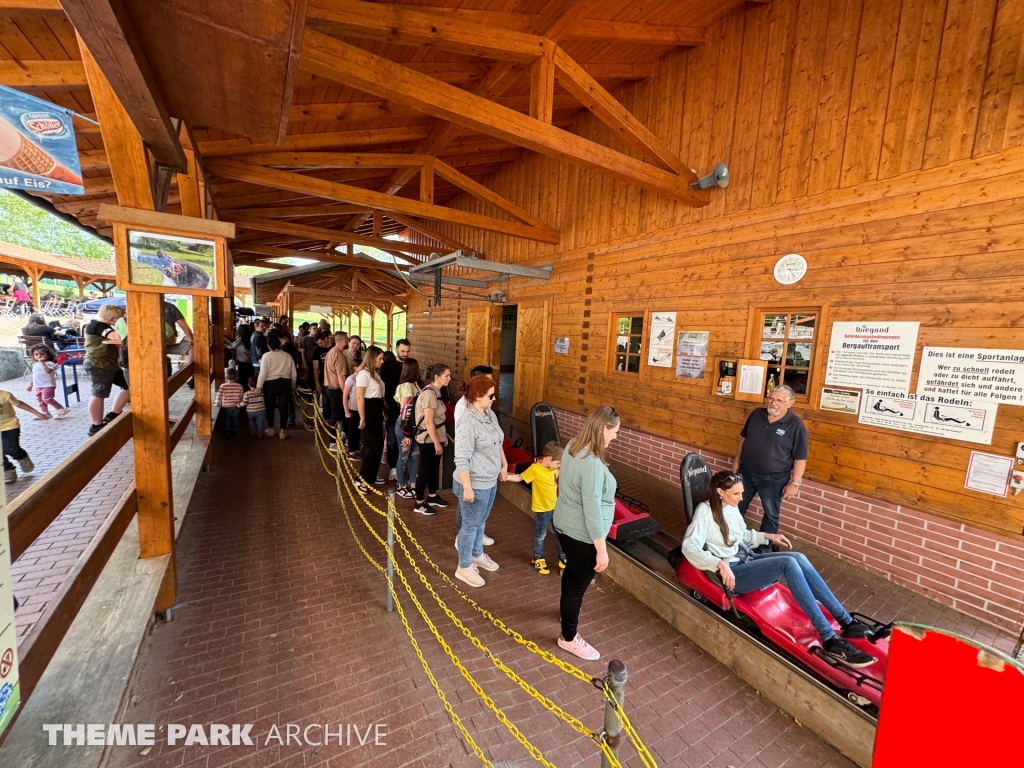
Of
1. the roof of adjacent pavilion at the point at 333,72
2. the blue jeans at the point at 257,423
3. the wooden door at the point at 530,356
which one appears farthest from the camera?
the wooden door at the point at 530,356

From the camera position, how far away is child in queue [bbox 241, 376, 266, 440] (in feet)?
24.5

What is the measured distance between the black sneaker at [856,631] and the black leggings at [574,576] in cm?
173

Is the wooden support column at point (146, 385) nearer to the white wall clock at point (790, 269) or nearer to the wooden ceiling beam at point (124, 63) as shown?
the wooden ceiling beam at point (124, 63)

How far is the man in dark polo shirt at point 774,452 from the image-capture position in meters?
3.90

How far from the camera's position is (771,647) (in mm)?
2873

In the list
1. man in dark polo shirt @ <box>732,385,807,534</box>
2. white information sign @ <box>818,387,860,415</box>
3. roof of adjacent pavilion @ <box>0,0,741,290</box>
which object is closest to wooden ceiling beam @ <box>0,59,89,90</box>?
roof of adjacent pavilion @ <box>0,0,741,290</box>

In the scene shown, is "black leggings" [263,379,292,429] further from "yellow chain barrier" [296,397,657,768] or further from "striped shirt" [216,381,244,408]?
"yellow chain barrier" [296,397,657,768]

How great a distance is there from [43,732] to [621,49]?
7.87 m

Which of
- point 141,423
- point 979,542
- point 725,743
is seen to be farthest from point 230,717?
point 979,542

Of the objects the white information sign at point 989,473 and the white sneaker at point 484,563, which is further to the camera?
the white sneaker at point 484,563

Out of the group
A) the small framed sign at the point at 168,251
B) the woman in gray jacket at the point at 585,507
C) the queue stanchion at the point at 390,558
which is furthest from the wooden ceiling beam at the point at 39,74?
the woman in gray jacket at the point at 585,507

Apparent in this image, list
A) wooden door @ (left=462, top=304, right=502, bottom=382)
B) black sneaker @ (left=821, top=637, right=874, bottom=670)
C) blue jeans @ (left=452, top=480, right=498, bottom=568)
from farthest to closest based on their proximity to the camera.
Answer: wooden door @ (left=462, top=304, right=502, bottom=382) → blue jeans @ (left=452, top=480, right=498, bottom=568) → black sneaker @ (left=821, top=637, right=874, bottom=670)

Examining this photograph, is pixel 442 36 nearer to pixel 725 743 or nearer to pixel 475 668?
pixel 475 668

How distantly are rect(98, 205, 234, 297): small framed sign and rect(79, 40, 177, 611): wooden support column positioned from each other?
162 millimetres
